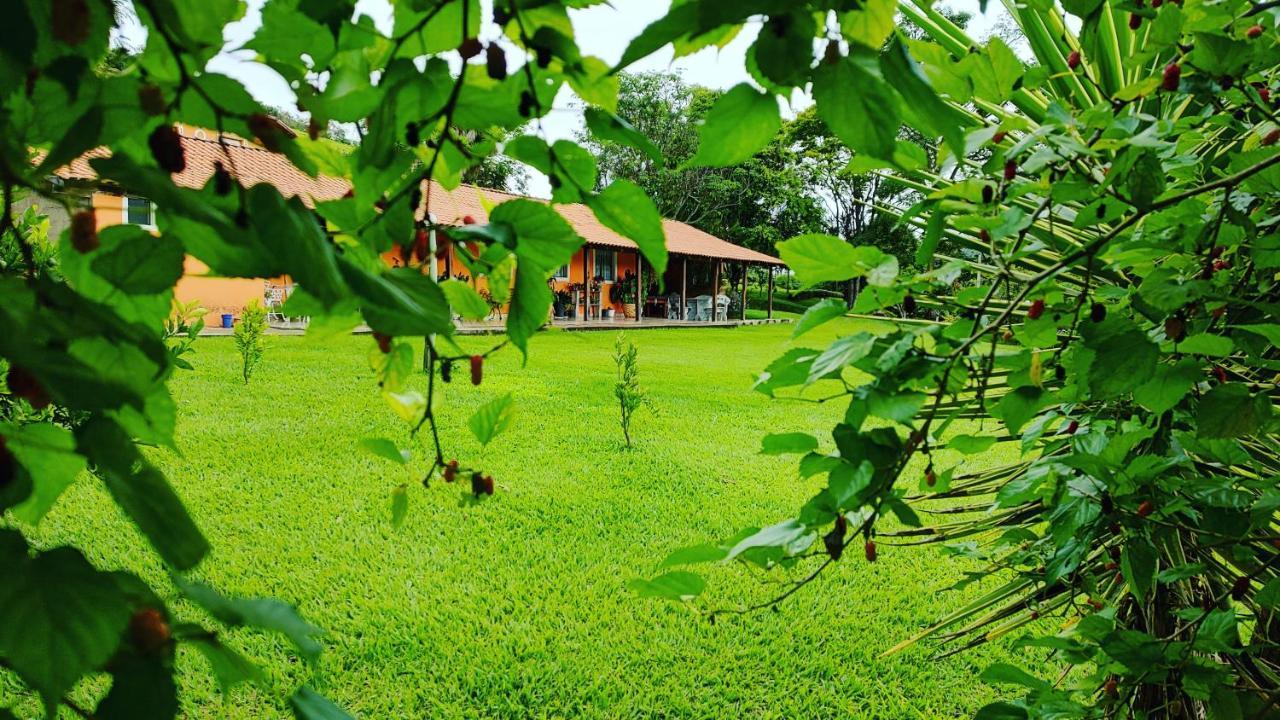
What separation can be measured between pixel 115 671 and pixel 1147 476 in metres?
1.03

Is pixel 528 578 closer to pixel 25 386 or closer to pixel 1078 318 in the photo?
pixel 1078 318

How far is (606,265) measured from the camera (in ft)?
60.6

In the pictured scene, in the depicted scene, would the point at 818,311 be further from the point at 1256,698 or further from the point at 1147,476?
the point at 1256,698

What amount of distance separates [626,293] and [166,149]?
1865 cm

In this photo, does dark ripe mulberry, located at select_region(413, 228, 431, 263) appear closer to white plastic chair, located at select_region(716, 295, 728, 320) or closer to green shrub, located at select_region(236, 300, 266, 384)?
green shrub, located at select_region(236, 300, 266, 384)

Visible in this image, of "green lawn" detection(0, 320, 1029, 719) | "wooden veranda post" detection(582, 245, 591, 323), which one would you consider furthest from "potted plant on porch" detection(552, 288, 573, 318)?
"green lawn" detection(0, 320, 1029, 719)

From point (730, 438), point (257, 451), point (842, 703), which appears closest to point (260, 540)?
point (257, 451)

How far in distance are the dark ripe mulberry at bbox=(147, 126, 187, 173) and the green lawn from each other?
0.67m

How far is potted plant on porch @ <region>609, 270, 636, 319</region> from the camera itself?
1834 cm

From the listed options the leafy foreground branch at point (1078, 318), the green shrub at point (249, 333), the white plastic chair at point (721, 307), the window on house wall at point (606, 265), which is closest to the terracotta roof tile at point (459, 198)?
the window on house wall at point (606, 265)

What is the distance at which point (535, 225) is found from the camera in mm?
566

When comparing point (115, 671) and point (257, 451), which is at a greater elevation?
point (115, 671)

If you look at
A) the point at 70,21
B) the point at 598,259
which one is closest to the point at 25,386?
the point at 70,21

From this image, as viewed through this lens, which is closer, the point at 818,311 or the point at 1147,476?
the point at 818,311
